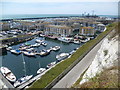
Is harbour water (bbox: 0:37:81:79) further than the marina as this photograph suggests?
Yes

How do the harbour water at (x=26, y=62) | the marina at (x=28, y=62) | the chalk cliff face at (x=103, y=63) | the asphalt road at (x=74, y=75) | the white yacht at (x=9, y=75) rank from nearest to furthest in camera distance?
1. the chalk cliff face at (x=103, y=63)
2. the asphalt road at (x=74, y=75)
3. the white yacht at (x=9, y=75)
4. the marina at (x=28, y=62)
5. the harbour water at (x=26, y=62)

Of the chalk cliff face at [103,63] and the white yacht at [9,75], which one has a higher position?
the chalk cliff face at [103,63]

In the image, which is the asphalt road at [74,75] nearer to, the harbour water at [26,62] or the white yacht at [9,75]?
the harbour water at [26,62]

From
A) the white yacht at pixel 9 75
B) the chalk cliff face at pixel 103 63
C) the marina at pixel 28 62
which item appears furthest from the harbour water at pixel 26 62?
the chalk cliff face at pixel 103 63

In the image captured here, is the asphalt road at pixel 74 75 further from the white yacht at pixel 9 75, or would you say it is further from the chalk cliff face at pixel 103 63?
the white yacht at pixel 9 75

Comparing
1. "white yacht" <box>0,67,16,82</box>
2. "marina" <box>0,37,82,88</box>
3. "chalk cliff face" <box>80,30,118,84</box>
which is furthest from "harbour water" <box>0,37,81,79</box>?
"chalk cliff face" <box>80,30,118,84</box>

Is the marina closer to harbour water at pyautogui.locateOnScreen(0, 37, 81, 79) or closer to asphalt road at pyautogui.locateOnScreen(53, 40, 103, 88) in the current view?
harbour water at pyautogui.locateOnScreen(0, 37, 81, 79)

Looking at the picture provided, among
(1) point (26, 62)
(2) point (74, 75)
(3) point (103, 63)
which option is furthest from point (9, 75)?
(3) point (103, 63)

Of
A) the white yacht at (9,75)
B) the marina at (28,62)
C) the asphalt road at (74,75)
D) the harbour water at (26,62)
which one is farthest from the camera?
the harbour water at (26,62)

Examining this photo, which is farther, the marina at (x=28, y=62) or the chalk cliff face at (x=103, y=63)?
the marina at (x=28, y=62)

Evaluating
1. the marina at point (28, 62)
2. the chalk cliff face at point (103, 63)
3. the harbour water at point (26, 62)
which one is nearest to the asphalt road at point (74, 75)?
the chalk cliff face at point (103, 63)

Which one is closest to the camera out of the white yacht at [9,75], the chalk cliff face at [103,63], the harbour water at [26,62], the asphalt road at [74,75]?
the chalk cliff face at [103,63]

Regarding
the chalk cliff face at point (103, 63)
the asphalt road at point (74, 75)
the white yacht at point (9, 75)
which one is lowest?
the white yacht at point (9, 75)

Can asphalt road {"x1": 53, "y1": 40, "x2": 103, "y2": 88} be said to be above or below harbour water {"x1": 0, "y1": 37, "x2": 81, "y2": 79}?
above
